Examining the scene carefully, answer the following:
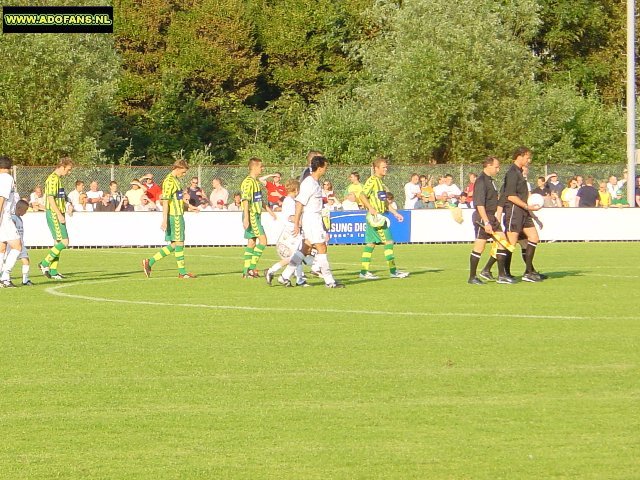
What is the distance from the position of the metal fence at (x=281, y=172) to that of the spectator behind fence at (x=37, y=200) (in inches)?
49.4

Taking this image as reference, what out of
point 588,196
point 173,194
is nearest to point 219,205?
point 588,196

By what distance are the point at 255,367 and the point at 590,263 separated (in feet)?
52.8

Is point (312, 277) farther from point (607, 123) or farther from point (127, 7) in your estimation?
point (127, 7)

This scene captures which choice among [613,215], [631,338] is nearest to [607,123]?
[613,215]

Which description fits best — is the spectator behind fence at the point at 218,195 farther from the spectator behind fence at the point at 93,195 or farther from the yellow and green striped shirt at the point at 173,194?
the yellow and green striped shirt at the point at 173,194

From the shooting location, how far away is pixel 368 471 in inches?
302

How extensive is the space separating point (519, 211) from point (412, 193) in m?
17.6

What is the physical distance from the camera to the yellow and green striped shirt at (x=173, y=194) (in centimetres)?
2245

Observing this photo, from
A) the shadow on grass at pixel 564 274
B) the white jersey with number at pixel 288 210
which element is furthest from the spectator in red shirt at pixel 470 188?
the white jersey with number at pixel 288 210

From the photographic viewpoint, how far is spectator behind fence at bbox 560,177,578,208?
4078 cm

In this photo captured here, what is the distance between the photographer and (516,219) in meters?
21.2

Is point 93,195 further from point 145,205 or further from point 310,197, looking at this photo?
point 310,197

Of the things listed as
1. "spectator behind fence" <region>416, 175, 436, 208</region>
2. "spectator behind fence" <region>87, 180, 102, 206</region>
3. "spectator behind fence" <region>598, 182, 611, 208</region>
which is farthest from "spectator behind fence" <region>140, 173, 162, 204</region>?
"spectator behind fence" <region>598, 182, 611, 208</region>

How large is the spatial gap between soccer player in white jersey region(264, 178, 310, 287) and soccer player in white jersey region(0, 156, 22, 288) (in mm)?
3881
